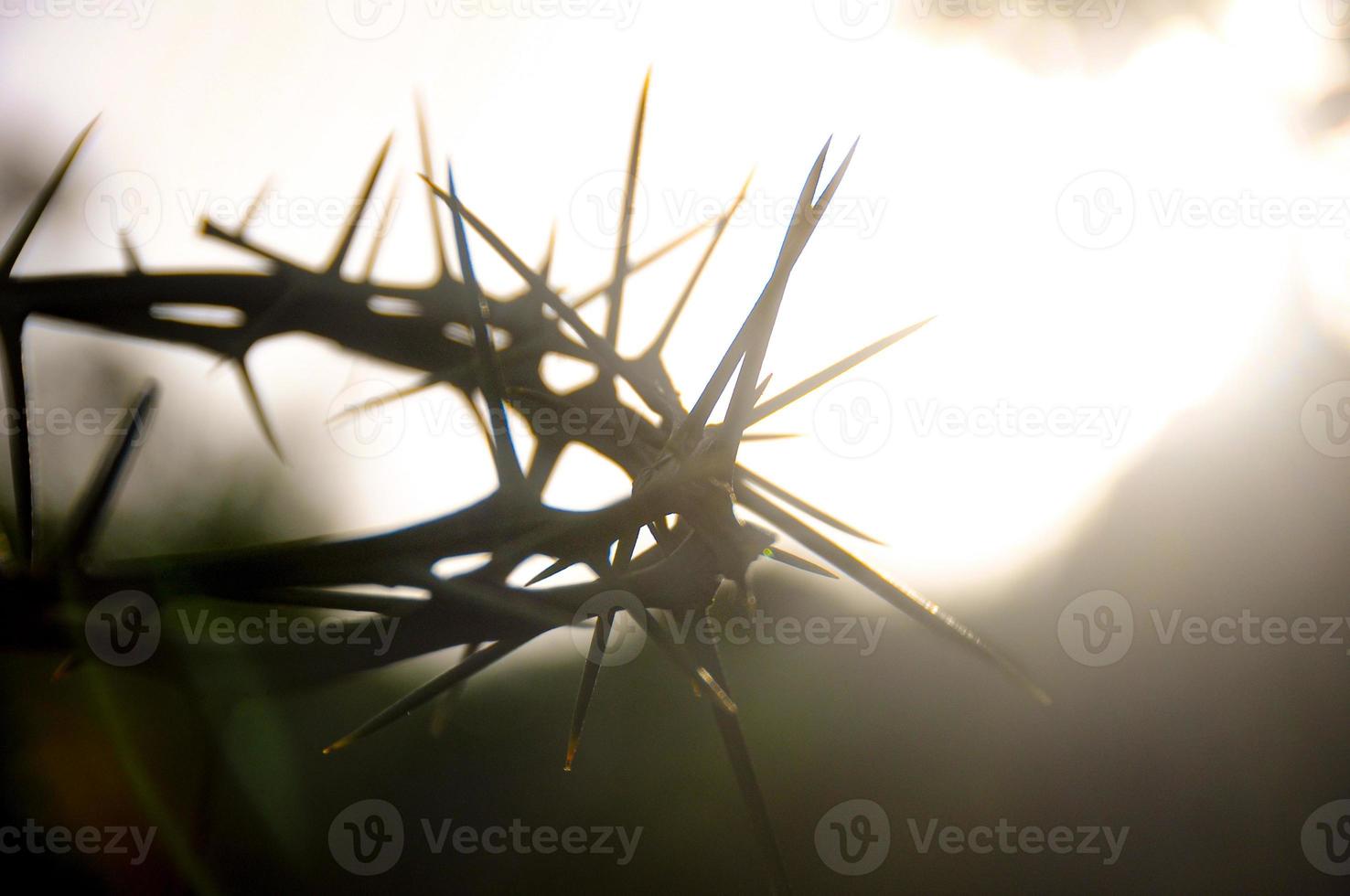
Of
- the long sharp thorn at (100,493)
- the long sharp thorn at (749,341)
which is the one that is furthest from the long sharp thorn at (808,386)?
the long sharp thorn at (100,493)

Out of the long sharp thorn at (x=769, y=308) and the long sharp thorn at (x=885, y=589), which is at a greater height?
the long sharp thorn at (x=769, y=308)

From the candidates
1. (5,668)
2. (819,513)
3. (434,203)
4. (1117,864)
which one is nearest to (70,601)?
(819,513)

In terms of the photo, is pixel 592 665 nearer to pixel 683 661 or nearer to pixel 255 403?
pixel 683 661

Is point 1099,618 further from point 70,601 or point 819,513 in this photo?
point 70,601

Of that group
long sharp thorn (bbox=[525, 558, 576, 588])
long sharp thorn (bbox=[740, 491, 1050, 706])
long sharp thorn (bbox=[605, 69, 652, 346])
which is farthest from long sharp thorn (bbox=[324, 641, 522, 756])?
long sharp thorn (bbox=[605, 69, 652, 346])

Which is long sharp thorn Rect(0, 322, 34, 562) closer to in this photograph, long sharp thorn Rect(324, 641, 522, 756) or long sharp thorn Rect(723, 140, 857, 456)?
long sharp thorn Rect(324, 641, 522, 756)

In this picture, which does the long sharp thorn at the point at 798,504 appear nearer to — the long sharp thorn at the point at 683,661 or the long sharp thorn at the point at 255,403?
the long sharp thorn at the point at 683,661
